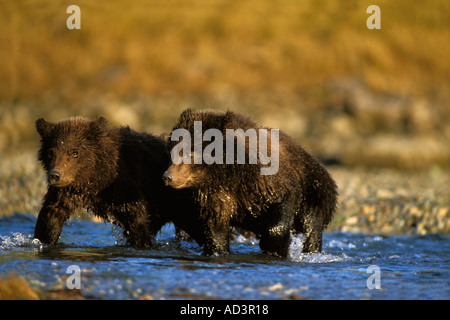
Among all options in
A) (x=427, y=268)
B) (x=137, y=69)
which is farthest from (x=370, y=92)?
(x=427, y=268)

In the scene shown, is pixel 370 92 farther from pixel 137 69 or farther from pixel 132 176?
pixel 132 176

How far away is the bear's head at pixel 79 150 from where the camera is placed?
867cm

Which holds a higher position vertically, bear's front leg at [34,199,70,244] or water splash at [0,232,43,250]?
bear's front leg at [34,199,70,244]

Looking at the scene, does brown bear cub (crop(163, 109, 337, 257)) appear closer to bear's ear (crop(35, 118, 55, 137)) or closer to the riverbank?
bear's ear (crop(35, 118, 55, 137))

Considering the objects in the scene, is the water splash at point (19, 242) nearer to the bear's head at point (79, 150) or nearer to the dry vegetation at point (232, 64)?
the bear's head at point (79, 150)

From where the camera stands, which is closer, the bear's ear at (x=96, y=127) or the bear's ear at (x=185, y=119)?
the bear's ear at (x=185, y=119)

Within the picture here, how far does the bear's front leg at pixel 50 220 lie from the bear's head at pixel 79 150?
0.42 meters

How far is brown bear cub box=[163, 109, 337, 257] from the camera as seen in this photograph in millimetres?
8344

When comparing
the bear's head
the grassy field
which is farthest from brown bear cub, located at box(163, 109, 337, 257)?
the grassy field

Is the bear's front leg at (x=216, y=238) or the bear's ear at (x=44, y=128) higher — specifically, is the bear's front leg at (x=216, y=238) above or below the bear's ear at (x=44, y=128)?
below

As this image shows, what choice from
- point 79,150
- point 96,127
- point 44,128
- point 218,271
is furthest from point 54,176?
point 218,271

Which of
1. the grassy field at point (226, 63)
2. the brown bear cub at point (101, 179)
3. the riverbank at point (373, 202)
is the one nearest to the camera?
the brown bear cub at point (101, 179)

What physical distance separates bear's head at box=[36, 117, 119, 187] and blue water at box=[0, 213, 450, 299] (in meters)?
0.96

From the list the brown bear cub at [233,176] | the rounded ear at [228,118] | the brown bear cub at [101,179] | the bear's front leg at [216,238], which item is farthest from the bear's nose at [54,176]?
the rounded ear at [228,118]
